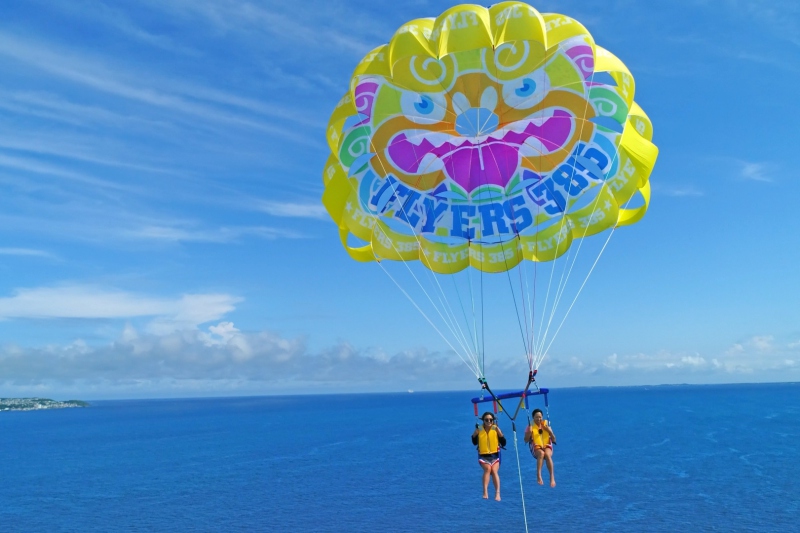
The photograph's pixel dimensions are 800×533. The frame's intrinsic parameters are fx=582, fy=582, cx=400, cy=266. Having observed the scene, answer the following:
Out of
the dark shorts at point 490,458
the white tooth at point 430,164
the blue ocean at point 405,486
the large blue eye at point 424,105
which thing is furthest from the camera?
the blue ocean at point 405,486

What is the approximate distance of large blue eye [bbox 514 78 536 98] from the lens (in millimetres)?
12523

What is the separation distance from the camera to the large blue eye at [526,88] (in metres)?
12.5

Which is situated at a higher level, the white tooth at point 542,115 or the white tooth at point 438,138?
the white tooth at point 542,115

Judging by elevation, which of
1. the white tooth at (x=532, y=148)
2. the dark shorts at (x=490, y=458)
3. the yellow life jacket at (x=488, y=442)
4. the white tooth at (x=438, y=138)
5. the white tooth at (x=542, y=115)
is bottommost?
the dark shorts at (x=490, y=458)

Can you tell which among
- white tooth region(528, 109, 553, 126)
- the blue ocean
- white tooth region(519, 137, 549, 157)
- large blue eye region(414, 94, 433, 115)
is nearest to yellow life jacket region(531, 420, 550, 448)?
white tooth region(519, 137, 549, 157)

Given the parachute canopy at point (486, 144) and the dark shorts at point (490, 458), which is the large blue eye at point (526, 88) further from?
the dark shorts at point (490, 458)

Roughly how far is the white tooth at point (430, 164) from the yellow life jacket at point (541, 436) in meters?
6.43

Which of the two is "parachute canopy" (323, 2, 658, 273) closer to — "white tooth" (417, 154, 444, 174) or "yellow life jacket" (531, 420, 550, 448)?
"white tooth" (417, 154, 444, 174)

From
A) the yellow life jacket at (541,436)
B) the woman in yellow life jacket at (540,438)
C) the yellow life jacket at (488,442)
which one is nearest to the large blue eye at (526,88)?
the woman in yellow life jacket at (540,438)

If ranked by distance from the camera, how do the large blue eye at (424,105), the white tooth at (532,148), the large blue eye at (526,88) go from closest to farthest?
the large blue eye at (526,88) < the large blue eye at (424,105) < the white tooth at (532,148)

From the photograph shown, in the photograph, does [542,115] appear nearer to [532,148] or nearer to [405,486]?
[532,148]

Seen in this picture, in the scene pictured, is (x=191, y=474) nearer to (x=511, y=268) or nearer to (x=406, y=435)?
(x=406, y=435)

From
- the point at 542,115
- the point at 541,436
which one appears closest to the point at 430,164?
the point at 542,115

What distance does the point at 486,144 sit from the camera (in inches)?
559
